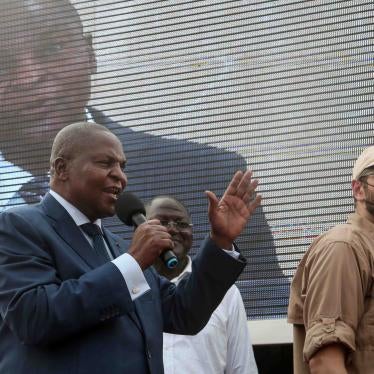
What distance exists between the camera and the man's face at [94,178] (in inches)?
69.7

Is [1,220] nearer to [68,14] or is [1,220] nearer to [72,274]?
[72,274]

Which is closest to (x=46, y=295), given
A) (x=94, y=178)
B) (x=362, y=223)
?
(x=94, y=178)

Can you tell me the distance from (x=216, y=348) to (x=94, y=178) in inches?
40.0

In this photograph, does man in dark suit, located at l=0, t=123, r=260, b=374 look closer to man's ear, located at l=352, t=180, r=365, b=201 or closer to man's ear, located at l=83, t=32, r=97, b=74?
man's ear, located at l=352, t=180, r=365, b=201

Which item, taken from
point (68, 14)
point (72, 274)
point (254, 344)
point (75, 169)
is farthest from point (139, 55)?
point (72, 274)

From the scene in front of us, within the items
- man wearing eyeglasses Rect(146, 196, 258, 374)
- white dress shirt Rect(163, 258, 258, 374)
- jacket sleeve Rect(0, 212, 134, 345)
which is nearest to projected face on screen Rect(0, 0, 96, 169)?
man wearing eyeglasses Rect(146, 196, 258, 374)

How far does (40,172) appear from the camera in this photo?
3.81m

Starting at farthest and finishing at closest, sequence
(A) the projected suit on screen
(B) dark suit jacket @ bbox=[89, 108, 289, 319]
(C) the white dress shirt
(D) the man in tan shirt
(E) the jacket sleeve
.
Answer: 1. (A) the projected suit on screen
2. (B) dark suit jacket @ bbox=[89, 108, 289, 319]
3. (C) the white dress shirt
4. (D) the man in tan shirt
5. (E) the jacket sleeve

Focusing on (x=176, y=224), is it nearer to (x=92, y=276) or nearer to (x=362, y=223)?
(x=362, y=223)

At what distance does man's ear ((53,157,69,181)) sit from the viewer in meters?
1.81

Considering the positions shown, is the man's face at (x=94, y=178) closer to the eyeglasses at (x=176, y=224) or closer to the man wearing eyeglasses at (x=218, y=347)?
the man wearing eyeglasses at (x=218, y=347)

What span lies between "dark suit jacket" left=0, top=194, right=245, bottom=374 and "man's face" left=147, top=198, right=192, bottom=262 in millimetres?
1127

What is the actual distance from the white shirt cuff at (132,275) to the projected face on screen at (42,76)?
90.6 inches

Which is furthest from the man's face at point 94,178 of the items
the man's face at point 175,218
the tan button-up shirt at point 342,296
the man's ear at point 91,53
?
the man's ear at point 91,53
